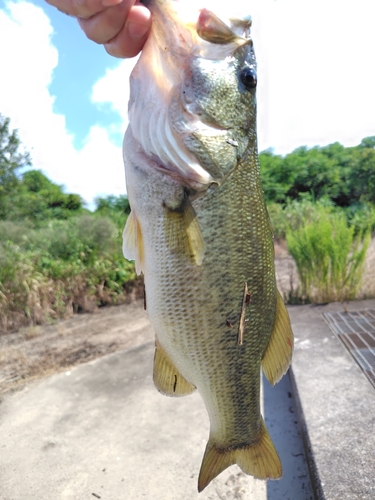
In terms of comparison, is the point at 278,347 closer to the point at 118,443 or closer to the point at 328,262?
the point at 118,443

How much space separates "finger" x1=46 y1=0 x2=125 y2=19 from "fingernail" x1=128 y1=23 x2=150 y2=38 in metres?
0.07

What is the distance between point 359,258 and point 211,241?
5.53m

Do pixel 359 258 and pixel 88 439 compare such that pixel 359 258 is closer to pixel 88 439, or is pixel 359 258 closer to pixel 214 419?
pixel 88 439

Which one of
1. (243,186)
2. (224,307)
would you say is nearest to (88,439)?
(224,307)

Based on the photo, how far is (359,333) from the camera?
4863mm

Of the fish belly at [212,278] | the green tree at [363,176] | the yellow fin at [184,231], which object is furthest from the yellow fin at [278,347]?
the green tree at [363,176]

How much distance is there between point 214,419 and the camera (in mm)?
1567

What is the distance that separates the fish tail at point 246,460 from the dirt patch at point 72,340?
4.03 meters

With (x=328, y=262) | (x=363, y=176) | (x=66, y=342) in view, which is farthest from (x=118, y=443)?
(x=363, y=176)

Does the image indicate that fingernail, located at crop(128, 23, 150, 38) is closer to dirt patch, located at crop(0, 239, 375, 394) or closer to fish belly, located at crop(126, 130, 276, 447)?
fish belly, located at crop(126, 130, 276, 447)

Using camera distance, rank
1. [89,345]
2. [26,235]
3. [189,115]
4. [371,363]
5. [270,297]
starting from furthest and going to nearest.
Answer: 1. [26,235]
2. [89,345]
3. [371,363]
4. [270,297]
5. [189,115]

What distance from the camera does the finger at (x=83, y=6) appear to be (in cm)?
123

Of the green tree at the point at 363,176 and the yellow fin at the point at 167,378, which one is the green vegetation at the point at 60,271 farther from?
the green tree at the point at 363,176

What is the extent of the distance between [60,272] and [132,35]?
25.2ft
